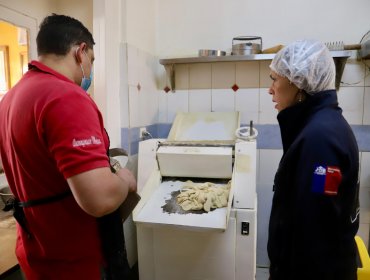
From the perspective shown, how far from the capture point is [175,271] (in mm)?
1574

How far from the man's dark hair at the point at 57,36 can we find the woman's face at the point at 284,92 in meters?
0.74

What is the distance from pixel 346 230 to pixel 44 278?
0.95 meters

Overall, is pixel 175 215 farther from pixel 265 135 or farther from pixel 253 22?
pixel 253 22

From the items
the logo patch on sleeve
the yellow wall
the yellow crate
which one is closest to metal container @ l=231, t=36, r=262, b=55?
the logo patch on sleeve

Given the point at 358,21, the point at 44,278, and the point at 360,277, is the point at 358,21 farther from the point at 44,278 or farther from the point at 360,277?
the point at 44,278

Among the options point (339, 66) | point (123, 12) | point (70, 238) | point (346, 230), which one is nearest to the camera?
point (70, 238)

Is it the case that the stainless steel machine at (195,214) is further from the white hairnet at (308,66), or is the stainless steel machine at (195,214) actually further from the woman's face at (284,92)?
the white hairnet at (308,66)

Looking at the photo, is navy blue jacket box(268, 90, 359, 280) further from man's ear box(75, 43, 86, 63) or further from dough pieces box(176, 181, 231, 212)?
man's ear box(75, 43, 86, 63)

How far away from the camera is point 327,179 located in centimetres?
91

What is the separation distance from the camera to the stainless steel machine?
1.43m

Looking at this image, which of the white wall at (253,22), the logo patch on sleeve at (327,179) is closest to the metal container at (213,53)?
the white wall at (253,22)

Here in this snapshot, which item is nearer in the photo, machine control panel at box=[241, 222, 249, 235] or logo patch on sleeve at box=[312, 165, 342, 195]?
logo patch on sleeve at box=[312, 165, 342, 195]

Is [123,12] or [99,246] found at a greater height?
[123,12]

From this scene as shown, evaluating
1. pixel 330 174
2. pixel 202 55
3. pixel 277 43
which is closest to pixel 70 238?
pixel 330 174
